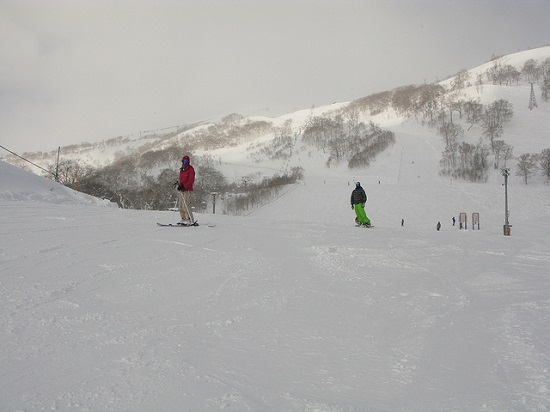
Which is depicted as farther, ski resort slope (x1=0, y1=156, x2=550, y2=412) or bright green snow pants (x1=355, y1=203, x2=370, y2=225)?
bright green snow pants (x1=355, y1=203, x2=370, y2=225)

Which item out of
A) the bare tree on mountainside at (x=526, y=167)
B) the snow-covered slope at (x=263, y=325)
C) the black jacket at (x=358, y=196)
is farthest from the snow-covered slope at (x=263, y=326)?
the bare tree on mountainside at (x=526, y=167)

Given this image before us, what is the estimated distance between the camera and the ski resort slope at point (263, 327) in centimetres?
207

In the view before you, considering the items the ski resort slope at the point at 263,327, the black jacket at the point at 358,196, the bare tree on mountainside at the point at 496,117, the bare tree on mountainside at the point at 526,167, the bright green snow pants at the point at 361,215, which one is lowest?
the ski resort slope at the point at 263,327

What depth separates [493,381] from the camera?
2.33m

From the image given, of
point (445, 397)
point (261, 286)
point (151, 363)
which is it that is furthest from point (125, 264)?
point (445, 397)

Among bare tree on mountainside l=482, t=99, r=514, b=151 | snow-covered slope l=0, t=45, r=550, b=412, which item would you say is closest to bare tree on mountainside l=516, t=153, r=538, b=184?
bare tree on mountainside l=482, t=99, r=514, b=151

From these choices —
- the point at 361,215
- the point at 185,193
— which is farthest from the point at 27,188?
the point at 361,215

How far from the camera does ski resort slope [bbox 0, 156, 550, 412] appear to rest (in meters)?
2.07

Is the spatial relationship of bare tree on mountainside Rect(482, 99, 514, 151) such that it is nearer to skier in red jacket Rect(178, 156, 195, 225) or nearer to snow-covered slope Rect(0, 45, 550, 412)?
skier in red jacket Rect(178, 156, 195, 225)

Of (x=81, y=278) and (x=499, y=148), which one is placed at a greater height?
(x=499, y=148)

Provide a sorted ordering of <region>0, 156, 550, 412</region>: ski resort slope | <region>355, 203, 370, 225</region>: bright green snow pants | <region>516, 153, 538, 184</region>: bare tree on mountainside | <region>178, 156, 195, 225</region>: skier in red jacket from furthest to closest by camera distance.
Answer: <region>516, 153, 538, 184</region>: bare tree on mountainside → <region>355, 203, 370, 225</region>: bright green snow pants → <region>178, 156, 195, 225</region>: skier in red jacket → <region>0, 156, 550, 412</region>: ski resort slope

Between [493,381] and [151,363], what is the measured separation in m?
2.26

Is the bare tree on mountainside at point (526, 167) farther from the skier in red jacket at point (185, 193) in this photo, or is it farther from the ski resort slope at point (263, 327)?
the skier in red jacket at point (185, 193)

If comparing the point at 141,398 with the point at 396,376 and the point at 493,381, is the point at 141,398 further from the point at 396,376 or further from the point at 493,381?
the point at 493,381
